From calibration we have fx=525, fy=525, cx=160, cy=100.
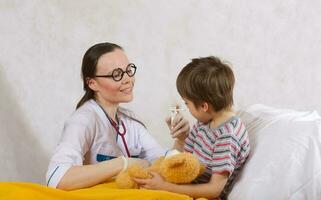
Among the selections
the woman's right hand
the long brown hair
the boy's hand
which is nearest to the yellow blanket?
the woman's right hand

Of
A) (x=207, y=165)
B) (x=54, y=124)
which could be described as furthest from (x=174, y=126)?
(x=54, y=124)

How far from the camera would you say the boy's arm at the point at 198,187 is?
1.41 m

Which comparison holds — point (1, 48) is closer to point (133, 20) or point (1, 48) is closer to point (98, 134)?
point (133, 20)

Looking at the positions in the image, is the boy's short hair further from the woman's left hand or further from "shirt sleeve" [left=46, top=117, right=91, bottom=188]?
"shirt sleeve" [left=46, top=117, right=91, bottom=188]

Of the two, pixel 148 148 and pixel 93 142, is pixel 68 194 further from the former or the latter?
pixel 148 148

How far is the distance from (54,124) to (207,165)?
124cm

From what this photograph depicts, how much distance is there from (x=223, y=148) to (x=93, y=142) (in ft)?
1.53

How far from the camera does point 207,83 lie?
4.76 ft

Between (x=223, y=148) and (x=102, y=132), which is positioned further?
(x=102, y=132)

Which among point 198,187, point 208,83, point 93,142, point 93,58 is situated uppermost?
point 93,58

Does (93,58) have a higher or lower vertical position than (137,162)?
higher

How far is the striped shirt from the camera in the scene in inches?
55.7

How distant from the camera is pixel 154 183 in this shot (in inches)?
56.8

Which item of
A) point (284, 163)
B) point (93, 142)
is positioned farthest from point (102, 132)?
point (284, 163)
